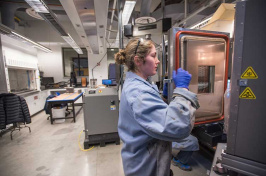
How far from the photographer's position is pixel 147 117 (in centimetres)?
66

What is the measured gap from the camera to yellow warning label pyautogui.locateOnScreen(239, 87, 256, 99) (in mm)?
729

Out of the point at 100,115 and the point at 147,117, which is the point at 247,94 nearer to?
the point at 147,117

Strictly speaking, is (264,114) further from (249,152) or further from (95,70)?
(95,70)

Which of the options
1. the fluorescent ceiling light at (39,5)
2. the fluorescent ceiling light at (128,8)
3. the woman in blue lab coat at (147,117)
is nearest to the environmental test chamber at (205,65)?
the woman in blue lab coat at (147,117)

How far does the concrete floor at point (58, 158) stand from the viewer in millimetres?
1981

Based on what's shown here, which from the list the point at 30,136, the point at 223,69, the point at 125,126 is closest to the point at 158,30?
the point at 223,69

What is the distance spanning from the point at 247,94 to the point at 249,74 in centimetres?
11

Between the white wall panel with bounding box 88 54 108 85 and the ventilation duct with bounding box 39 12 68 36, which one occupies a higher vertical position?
the ventilation duct with bounding box 39 12 68 36

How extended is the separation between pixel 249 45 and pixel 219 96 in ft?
3.37

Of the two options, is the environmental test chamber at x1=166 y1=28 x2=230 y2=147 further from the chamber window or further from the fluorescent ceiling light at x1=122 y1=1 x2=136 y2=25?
the fluorescent ceiling light at x1=122 y1=1 x2=136 y2=25

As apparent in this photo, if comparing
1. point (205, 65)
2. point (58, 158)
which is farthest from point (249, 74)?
point (58, 158)

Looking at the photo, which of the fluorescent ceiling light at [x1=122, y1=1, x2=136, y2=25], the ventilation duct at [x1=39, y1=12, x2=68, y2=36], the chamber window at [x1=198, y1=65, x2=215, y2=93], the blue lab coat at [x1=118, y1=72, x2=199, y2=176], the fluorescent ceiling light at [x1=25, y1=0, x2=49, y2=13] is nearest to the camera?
the blue lab coat at [x1=118, y1=72, x2=199, y2=176]

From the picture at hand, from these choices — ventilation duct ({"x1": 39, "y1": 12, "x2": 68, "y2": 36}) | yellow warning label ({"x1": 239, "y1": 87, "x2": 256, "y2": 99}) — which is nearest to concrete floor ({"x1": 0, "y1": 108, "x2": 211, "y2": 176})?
yellow warning label ({"x1": 239, "y1": 87, "x2": 256, "y2": 99})

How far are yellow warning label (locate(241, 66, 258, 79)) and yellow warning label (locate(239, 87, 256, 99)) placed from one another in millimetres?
66
